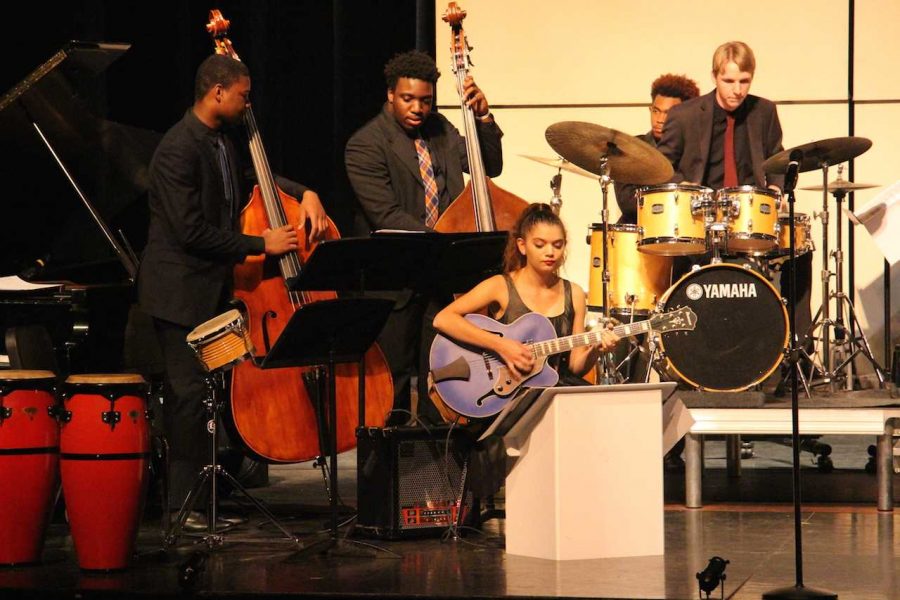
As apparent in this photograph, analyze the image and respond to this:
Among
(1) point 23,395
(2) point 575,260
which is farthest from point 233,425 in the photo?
(2) point 575,260

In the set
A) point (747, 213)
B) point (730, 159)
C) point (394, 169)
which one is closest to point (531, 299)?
point (394, 169)

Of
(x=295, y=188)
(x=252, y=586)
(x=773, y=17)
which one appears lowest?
(x=252, y=586)

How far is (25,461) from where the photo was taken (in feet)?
15.7

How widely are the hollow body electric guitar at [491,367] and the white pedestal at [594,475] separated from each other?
0.44m

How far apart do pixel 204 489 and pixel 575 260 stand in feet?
11.5

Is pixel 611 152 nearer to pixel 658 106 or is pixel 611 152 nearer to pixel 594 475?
pixel 658 106

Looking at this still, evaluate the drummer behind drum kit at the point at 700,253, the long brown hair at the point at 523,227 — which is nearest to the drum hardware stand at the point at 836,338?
the drummer behind drum kit at the point at 700,253

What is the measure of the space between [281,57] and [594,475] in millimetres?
4056

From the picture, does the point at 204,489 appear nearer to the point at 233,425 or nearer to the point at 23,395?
the point at 233,425

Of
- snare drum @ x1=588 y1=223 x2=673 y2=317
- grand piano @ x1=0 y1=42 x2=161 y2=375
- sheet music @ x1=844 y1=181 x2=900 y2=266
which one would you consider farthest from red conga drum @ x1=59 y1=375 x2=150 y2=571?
sheet music @ x1=844 y1=181 x2=900 y2=266

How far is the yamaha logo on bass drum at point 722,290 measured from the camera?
649cm

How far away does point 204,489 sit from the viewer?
5.71m

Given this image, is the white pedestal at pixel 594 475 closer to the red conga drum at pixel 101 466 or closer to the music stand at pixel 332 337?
the music stand at pixel 332 337

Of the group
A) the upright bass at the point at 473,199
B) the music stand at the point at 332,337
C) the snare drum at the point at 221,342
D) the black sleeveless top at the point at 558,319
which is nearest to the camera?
the music stand at the point at 332,337
